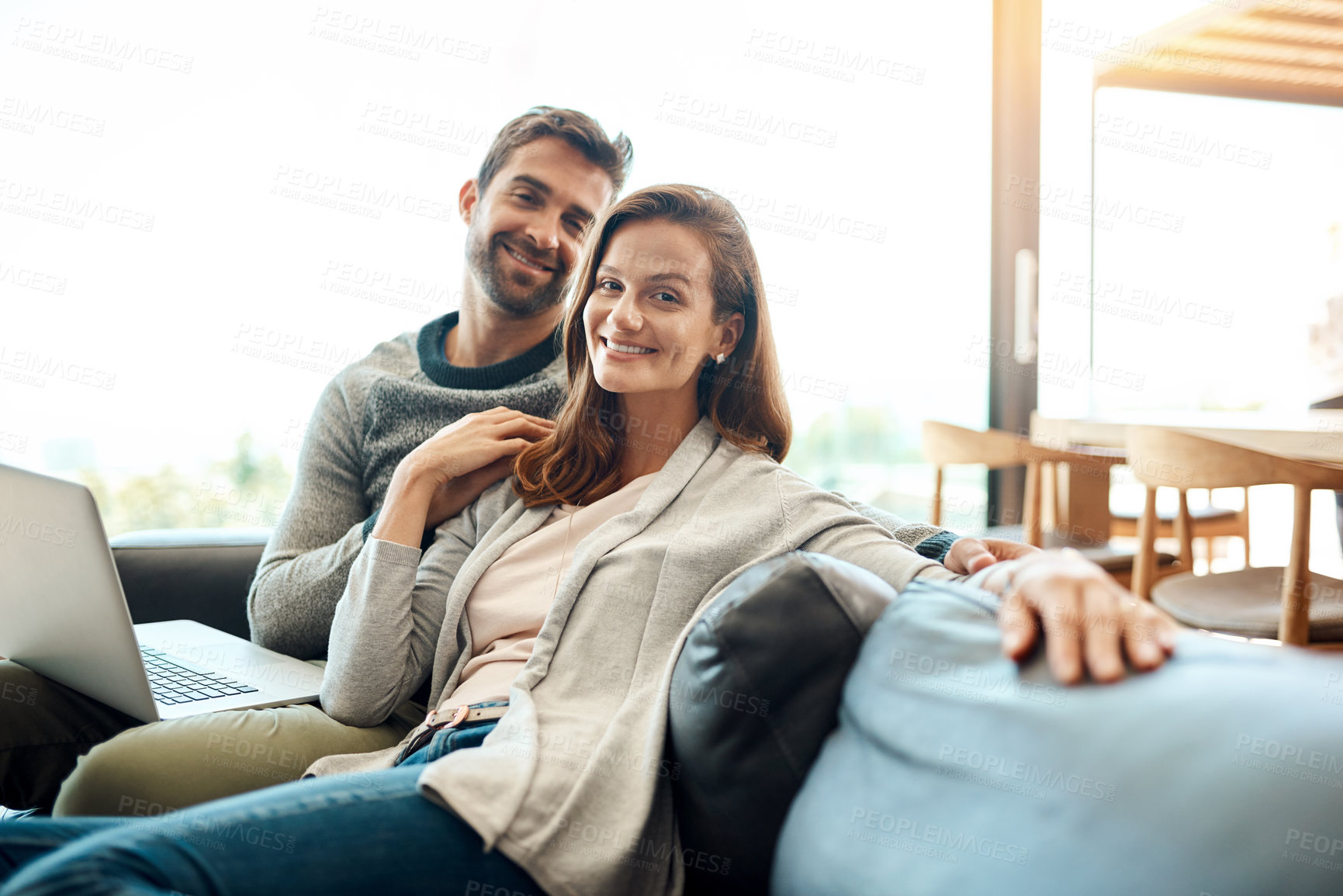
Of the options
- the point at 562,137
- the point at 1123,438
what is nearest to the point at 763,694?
the point at 562,137

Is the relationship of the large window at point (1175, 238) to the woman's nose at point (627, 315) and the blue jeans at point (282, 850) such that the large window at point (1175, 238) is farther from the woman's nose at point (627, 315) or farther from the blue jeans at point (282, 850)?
the blue jeans at point (282, 850)

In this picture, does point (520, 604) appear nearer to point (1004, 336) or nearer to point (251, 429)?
point (251, 429)

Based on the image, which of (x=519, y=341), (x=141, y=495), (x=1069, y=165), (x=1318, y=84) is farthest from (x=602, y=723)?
(x=1318, y=84)

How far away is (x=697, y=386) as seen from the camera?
1.32 m

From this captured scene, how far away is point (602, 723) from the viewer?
98 cm

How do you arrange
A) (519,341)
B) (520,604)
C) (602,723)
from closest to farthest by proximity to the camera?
1. (602,723)
2. (520,604)
3. (519,341)

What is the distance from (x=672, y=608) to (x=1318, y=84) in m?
4.34

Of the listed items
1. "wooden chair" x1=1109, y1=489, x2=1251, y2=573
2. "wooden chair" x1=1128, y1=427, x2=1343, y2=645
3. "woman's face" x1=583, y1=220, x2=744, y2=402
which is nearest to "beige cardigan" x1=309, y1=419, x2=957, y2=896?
"woman's face" x1=583, y1=220, x2=744, y2=402

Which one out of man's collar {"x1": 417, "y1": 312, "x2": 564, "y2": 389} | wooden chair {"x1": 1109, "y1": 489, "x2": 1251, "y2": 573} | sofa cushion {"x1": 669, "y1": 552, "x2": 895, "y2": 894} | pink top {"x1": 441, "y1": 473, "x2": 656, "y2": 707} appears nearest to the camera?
sofa cushion {"x1": 669, "y1": 552, "x2": 895, "y2": 894}

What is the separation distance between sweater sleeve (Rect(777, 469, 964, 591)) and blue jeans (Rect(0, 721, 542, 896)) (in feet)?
1.61

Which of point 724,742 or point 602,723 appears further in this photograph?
point 602,723

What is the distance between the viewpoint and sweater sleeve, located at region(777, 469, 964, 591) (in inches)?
38.8

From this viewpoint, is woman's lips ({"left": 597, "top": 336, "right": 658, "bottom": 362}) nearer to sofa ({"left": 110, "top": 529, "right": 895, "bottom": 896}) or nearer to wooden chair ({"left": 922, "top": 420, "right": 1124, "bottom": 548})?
sofa ({"left": 110, "top": 529, "right": 895, "bottom": 896})

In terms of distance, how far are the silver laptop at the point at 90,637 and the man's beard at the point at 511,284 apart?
0.70m
